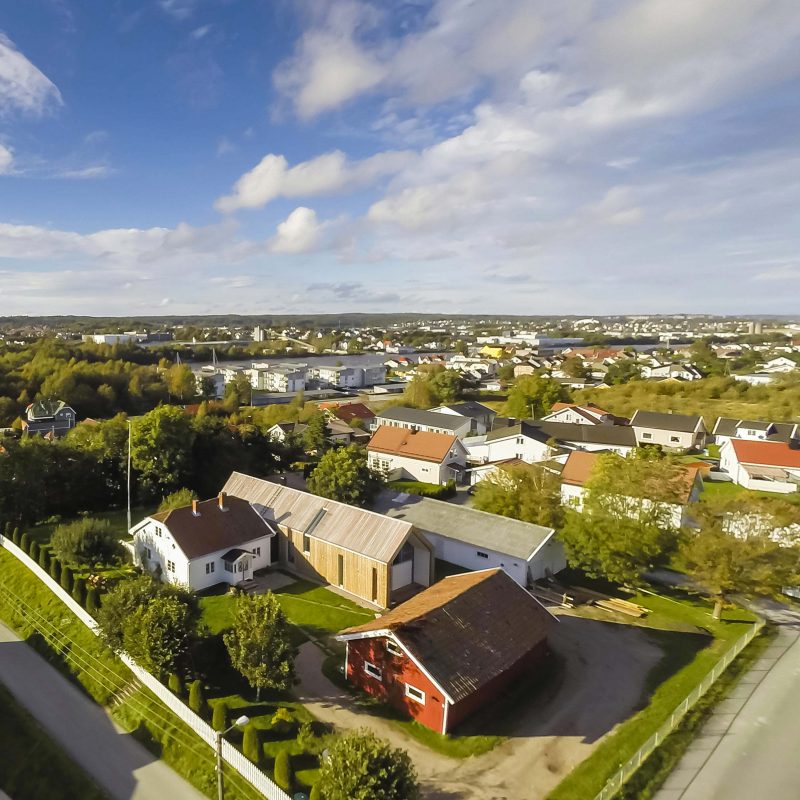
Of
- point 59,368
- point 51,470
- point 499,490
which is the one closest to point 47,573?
point 51,470

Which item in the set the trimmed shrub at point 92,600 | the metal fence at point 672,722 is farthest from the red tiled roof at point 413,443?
the trimmed shrub at point 92,600

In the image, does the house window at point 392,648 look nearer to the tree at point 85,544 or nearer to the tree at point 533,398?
the tree at point 85,544

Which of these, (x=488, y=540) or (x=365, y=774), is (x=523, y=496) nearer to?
(x=488, y=540)

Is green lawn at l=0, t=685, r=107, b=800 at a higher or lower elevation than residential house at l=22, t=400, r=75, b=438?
lower

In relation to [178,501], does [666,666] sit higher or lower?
lower

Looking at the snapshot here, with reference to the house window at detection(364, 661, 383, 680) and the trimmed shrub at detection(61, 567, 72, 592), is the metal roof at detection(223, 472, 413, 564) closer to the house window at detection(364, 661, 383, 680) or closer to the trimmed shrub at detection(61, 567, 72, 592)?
the house window at detection(364, 661, 383, 680)

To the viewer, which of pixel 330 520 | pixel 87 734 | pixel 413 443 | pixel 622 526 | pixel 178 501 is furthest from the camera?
pixel 413 443

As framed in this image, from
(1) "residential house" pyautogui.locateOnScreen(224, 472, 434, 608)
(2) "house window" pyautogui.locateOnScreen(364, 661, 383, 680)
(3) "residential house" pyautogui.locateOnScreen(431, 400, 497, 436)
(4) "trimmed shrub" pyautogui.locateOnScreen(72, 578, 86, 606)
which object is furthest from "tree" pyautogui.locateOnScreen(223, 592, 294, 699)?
(3) "residential house" pyautogui.locateOnScreen(431, 400, 497, 436)

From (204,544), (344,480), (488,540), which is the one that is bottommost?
(488,540)

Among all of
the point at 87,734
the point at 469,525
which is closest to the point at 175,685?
the point at 87,734
